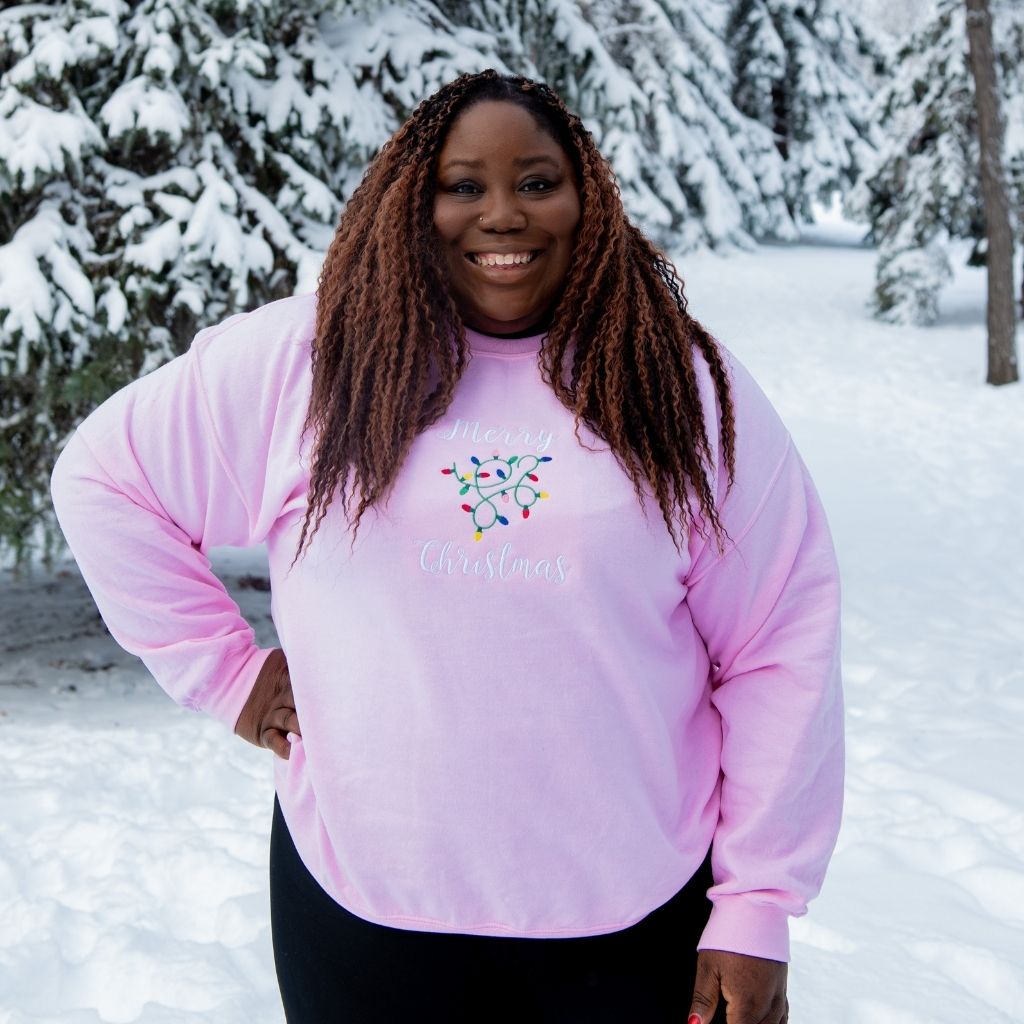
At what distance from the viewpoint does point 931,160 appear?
1447 centimetres

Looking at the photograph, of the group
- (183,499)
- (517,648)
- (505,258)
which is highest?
(505,258)

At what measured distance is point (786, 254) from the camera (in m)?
23.4

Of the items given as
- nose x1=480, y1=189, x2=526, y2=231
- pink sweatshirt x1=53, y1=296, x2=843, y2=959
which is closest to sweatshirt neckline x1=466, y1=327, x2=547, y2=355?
pink sweatshirt x1=53, y1=296, x2=843, y2=959

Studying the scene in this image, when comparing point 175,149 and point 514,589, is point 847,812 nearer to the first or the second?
point 514,589

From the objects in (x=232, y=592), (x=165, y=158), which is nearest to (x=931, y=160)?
(x=232, y=592)

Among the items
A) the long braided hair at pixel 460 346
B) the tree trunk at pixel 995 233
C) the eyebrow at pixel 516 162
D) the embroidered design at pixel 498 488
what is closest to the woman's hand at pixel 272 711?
the long braided hair at pixel 460 346

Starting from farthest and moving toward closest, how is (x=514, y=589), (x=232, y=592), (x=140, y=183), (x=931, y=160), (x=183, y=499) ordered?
A: (x=931, y=160) → (x=232, y=592) → (x=140, y=183) → (x=183, y=499) → (x=514, y=589)

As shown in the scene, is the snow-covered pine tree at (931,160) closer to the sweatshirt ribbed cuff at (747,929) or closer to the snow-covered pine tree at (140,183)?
the snow-covered pine tree at (140,183)

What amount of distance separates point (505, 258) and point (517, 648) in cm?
52

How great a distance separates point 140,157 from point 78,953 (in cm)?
332

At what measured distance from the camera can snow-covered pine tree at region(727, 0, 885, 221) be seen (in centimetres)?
2469

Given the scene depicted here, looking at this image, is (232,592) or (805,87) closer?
(232,592)

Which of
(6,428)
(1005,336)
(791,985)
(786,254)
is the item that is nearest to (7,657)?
(6,428)

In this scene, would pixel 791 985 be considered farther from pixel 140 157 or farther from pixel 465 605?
pixel 140 157
